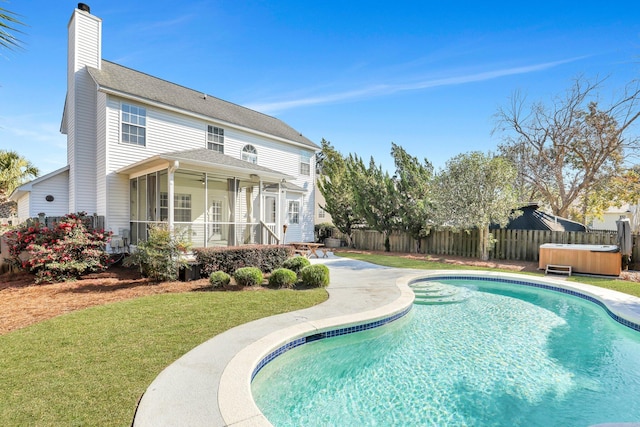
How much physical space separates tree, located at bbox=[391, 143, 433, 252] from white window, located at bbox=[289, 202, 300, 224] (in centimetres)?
623

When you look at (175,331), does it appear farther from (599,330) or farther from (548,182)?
(548,182)

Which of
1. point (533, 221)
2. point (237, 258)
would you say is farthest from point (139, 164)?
point (533, 221)

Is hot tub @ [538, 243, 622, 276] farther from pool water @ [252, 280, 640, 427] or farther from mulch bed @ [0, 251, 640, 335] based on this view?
pool water @ [252, 280, 640, 427]

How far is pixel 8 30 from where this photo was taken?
206 centimetres

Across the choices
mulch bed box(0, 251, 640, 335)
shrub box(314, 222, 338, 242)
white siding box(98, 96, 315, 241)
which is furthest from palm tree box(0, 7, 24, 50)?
shrub box(314, 222, 338, 242)

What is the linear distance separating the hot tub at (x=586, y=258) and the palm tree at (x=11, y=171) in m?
29.7

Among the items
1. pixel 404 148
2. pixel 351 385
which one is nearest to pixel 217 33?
pixel 404 148

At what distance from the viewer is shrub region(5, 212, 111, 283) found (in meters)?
8.76

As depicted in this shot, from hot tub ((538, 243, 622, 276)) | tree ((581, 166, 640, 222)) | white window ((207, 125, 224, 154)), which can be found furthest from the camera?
tree ((581, 166, 640, 222))

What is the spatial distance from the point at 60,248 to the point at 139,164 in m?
3.46

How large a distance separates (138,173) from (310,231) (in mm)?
11120

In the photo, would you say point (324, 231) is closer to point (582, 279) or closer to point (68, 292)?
point (582, 279)

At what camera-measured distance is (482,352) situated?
5352 millimetres

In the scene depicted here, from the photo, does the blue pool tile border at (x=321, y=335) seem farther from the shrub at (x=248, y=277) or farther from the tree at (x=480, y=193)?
the tree at (x=480, y=193)
